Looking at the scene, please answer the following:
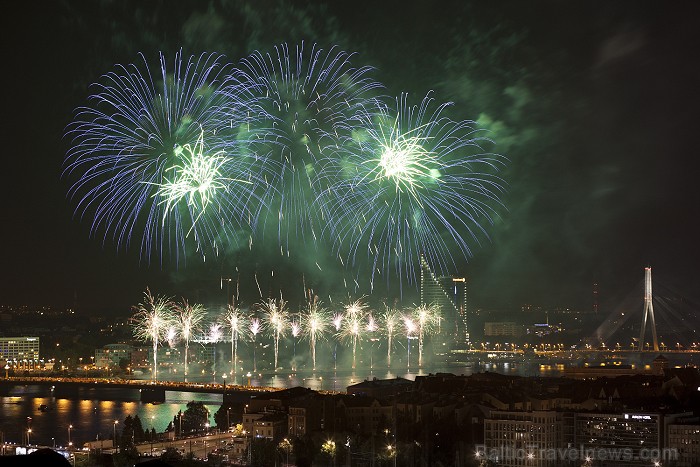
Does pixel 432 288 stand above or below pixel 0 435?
above

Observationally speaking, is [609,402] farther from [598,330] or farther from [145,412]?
[598,330]

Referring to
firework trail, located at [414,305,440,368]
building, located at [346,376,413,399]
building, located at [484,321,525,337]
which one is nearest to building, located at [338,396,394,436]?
building, located at [346,376,413,399]

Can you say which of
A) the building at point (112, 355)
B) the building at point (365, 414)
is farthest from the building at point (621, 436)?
the building at point (112, 355)

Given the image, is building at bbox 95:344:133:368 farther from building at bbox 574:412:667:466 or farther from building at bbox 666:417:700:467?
building at bbox 666:417:700:467

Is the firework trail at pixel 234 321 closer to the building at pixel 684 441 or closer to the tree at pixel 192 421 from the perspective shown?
the tree at pixel 192 421

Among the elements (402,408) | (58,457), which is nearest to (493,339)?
(402,408)
